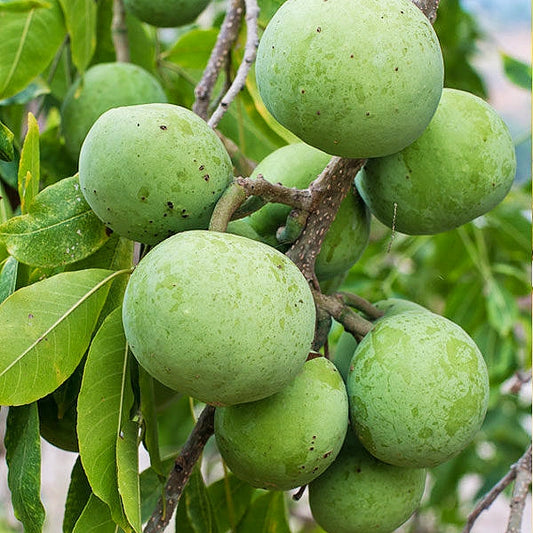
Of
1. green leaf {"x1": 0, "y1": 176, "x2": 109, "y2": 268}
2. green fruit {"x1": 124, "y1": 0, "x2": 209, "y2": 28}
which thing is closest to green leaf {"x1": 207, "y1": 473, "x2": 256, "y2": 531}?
green leaf {"x1": 0, "y1": 176, "x2": 109, "y2": 268}

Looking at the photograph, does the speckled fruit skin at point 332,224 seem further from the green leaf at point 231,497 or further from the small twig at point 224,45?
the green leaf at point 231,497

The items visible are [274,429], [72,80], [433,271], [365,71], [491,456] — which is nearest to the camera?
[365,71]

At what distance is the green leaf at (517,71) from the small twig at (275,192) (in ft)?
4.74

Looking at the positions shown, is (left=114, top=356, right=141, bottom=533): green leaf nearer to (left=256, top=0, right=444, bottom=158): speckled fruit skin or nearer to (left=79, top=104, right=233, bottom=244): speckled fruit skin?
(left=79, top=104, right=233, bottom=244): speckled fruit skin

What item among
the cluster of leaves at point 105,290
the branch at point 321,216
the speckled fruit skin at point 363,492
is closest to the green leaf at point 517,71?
the cluster of leaves at point 105,290

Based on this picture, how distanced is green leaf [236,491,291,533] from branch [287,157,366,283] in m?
0.67

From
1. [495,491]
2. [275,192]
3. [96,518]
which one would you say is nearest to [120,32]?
[275,192]

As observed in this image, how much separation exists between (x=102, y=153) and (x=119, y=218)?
0.10 m

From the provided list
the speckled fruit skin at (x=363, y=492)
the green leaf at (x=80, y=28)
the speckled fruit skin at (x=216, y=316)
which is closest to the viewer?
the speckled fruit skin at (x=216, y=316)

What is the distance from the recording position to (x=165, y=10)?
200 centimetres

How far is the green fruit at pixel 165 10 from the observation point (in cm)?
199

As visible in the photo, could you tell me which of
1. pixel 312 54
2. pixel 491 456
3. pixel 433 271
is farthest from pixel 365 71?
pixel 491 456

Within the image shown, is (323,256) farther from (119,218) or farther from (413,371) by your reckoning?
(119,218)

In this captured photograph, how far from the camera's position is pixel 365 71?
105cm
